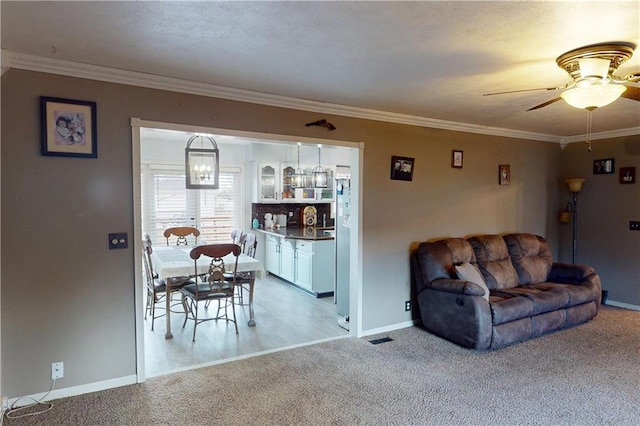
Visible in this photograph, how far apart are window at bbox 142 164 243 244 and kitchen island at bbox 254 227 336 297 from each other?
106cm

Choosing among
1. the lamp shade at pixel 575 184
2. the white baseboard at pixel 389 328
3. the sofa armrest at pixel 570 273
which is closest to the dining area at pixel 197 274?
the white baseboard at pixel 389 328

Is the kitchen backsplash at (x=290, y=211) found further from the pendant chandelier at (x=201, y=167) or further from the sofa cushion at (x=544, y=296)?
the sofa cushion at (x=544, y=296)

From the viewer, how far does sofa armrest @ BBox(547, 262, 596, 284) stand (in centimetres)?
457

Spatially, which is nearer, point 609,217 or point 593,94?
point 593,94

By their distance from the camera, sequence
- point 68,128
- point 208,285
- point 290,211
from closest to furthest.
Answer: point 68,128, point 208,285, point 290,211

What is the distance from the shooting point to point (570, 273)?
4703 mm

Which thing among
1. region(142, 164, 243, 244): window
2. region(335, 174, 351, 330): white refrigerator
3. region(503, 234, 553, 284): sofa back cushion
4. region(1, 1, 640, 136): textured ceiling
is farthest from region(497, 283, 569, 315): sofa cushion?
region(142, 164, 243, 244): window

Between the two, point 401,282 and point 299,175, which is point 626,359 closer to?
point 401,282

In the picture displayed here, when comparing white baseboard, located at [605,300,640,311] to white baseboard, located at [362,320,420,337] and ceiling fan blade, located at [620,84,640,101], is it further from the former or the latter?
ceiling fan blade, located at [620,84,640,101]

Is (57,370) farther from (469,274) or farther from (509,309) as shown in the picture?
(509,309)

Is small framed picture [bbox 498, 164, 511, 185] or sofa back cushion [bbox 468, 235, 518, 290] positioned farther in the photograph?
small framed picture [bbox 498, 164, 511, 185]

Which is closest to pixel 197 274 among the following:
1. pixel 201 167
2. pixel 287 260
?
pixel 201 167

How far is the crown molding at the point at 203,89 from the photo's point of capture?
261cm

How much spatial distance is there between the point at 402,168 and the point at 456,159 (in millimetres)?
881
